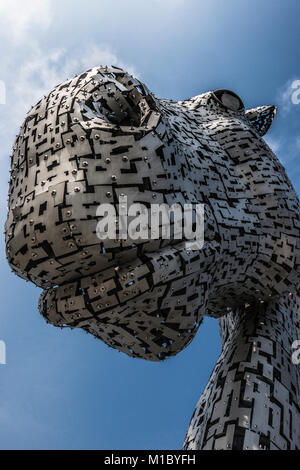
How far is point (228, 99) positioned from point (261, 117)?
0.32 meters

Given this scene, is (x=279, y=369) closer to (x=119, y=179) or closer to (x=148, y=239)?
(x=148, y=239)

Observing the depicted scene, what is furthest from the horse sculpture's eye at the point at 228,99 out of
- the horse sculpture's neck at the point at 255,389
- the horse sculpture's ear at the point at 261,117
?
the horse sculpture's neck at the point at 255,389

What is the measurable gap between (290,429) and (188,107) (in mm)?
1673

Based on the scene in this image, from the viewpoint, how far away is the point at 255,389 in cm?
181

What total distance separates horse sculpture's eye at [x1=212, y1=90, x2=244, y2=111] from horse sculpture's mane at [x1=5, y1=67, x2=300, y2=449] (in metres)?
0.33

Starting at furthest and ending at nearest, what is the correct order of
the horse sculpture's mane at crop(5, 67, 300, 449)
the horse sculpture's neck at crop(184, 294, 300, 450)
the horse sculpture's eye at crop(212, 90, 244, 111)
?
the horse sculpture's eye at crop(212, 90, 244, 111) < the horse sculpture's neck at crop(184, 294, 300, 450) < the horse sculpture's mane at crop(5, 67, 300, 449)

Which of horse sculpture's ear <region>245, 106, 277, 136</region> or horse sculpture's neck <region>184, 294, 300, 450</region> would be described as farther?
horse sculpture's ear <region>245, 106, 277, 136</region>

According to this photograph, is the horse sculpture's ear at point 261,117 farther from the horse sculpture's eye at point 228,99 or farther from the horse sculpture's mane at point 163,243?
the horse sculpture's mane at point 163,243

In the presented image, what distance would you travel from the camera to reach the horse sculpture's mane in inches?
52.5

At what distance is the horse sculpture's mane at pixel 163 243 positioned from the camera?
1.33 metres

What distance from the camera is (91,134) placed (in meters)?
1.36

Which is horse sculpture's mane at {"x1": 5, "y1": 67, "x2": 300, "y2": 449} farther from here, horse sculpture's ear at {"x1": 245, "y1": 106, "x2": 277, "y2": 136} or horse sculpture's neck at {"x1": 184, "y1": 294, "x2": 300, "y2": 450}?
horse sculpture's ear at {"x1": 245, "y1": 106, "x2": 277, "y2": 136}

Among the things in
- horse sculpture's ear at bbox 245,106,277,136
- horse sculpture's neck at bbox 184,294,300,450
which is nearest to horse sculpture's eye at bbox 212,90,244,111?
horse sculpture's ear at bbox 245,106,277,136
